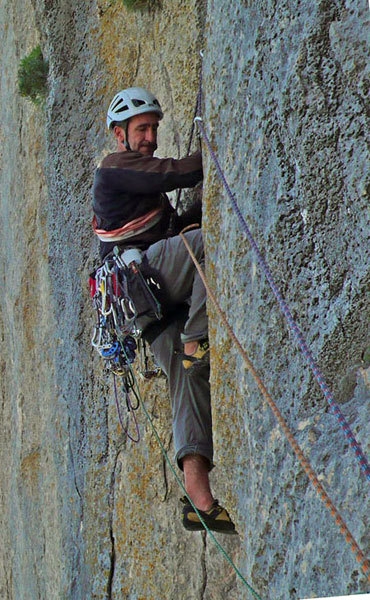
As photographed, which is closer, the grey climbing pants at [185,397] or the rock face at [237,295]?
the rock face at [237,295]

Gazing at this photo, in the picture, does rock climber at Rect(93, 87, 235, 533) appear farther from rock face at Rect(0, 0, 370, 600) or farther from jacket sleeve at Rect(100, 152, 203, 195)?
rock face at Rect(0, 0, 370, 600)

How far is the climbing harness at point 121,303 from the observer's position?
6332mm

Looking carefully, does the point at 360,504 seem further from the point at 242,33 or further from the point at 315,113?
the point at 242,33

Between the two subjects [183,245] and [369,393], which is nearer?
[369,393]

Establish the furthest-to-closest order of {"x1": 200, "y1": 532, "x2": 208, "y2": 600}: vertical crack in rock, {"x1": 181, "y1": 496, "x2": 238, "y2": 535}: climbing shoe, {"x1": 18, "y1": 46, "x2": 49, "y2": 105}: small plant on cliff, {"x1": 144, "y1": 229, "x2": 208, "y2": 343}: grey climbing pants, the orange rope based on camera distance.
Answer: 1. {"x1": 18, "y1": 46, "x2": 49, "y2": 105}: small plant on cliff
2. {"x1": 200, "y1": 532, "x2": 208, "y2": 600}: vertical crack in rock
3. {"x1": 144, "y1": 229, "x2": 208, "y2": 343}: grey climbing pants
4. {"x1": 181, "y1": 496, "x2": 238, "y2": 535}: climbing shoe
5. the orange rope

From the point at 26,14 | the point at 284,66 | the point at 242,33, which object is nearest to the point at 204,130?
the point at 242,33

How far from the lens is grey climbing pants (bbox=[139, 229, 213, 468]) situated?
6188 mm

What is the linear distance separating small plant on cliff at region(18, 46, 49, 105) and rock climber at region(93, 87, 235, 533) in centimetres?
395

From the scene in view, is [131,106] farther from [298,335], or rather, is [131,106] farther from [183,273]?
[298,335]

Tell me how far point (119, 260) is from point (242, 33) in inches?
68.8

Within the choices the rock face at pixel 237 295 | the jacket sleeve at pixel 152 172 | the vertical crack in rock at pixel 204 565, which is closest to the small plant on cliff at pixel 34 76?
the rock face at pixel 237 295

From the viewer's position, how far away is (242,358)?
5164 millimetres

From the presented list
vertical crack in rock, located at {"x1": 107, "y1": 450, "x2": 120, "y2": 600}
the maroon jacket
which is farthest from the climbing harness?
vertical crack in rock, located at {"x1": 107, "y1": 450, "x2": 120, "y2": 600}

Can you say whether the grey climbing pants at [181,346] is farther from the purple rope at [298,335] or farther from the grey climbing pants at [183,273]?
the purple rope at [298,335]
